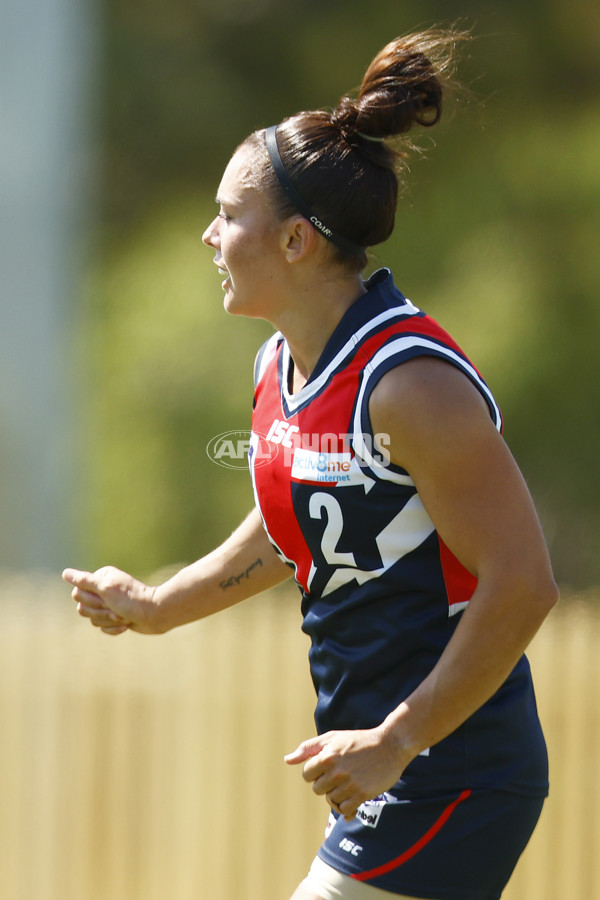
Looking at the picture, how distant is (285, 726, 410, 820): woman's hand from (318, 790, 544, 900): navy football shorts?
249mm

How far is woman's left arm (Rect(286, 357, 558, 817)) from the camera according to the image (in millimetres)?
1596

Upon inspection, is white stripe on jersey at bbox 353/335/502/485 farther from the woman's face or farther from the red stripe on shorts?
the red stripe on shorts

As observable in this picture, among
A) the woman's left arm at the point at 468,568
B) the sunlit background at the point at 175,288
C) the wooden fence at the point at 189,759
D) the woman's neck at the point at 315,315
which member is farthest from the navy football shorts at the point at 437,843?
the sunlit background at the point at 175,288

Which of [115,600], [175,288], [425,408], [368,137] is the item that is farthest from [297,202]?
[175,288]

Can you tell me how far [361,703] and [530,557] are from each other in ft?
1.45

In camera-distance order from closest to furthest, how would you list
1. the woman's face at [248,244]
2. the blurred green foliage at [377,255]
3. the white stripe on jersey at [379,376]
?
the white stripe on jersey at [379,376] < the woman's face at [248,244] < the blurred green foliage at [377,255]

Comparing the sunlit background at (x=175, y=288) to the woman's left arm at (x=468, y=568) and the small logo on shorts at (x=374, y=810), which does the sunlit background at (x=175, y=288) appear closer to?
the small logo on shorts at (x=374, y=810)

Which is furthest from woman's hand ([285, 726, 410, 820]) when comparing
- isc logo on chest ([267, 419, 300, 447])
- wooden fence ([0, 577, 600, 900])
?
wooden fence ([0, 577, 600, 900])

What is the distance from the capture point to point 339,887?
6.04ft

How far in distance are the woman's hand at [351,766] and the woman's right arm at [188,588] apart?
0.67 m

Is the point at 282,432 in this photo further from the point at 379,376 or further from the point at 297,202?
the point at 297,202

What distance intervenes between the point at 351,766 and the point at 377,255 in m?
4.77

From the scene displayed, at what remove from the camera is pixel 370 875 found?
181 cm

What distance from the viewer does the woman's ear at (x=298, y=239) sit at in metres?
1.93
